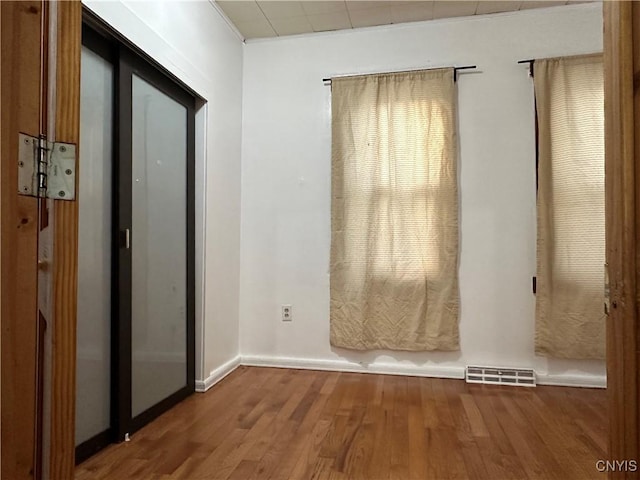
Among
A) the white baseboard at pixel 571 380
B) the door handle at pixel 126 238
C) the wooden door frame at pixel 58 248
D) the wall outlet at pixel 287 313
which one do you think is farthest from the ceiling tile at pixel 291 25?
the white baseboard at pixel 571 380

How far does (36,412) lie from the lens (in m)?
0.62

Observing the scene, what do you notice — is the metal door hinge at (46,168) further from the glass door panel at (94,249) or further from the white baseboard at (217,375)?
the white baseboard at (217,375)

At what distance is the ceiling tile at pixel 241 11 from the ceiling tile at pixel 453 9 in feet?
4.18

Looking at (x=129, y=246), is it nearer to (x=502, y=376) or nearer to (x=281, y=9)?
(x=281, y=9)

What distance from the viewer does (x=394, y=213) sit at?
3045 millimetres

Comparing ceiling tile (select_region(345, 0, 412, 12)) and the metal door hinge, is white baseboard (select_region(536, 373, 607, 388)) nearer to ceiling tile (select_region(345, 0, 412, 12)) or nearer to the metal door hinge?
ceiling tile (select_region(345, 0, 412, 12))

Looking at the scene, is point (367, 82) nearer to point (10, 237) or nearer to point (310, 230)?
point (310, 230)

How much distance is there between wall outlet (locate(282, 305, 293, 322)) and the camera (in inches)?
129

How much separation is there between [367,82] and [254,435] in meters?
2.52

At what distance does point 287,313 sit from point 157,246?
1.28m

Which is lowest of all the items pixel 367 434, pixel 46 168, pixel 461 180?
pixel 367 434

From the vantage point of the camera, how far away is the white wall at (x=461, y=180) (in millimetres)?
2939

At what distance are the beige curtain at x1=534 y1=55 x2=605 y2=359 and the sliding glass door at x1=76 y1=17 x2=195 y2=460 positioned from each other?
2444mm

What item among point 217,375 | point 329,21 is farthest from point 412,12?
point 217,375
